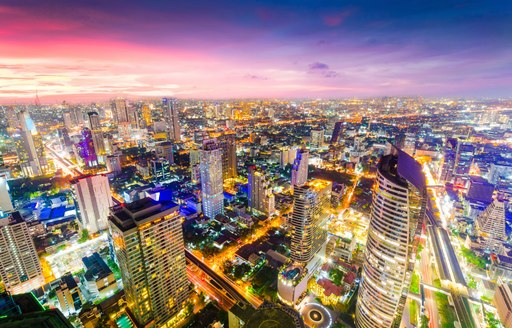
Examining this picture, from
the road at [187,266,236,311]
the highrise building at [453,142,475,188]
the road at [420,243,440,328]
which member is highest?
the highrise building at [453,142,475,188]

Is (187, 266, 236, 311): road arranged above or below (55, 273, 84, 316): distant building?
below

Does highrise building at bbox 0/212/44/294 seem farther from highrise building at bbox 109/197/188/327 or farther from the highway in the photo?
the highway

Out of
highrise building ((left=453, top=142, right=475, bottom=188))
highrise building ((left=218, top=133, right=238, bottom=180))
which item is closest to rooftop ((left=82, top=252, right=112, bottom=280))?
highrise building ((left=218, top=133, right=238, bottom=180))

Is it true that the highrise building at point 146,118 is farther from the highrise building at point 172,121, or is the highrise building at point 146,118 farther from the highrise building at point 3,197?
the highrise building at point 3,197

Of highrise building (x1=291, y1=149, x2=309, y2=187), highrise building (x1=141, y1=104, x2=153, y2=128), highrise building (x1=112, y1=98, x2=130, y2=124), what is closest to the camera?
highrise building (x1=291, y1=149, x2=309, y2=187)

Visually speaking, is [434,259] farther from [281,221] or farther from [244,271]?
[244,271]

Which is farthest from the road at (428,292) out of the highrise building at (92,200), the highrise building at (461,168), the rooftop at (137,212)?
the highrise building at (92,200)

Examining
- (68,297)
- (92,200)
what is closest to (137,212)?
(68,297)
